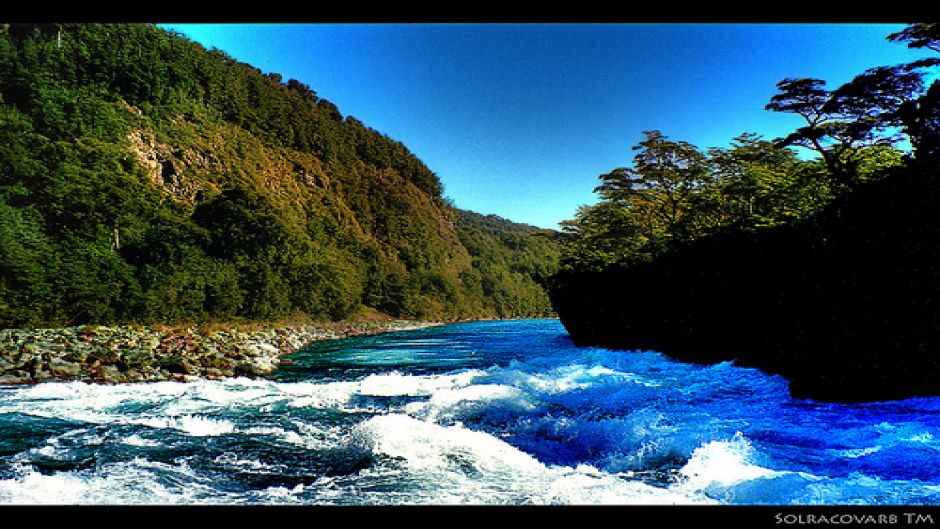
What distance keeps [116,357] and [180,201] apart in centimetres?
3746

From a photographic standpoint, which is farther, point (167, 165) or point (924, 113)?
point (167, 165)

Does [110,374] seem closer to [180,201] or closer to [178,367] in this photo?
[178,367]

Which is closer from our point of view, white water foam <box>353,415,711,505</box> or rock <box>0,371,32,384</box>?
white water foam <box>353,415,711,505</box>

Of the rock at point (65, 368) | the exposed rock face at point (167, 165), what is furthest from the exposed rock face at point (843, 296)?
the exposed rock face at point (167, 165)

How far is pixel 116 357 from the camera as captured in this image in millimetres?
15859

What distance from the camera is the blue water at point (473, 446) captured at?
5066 mm

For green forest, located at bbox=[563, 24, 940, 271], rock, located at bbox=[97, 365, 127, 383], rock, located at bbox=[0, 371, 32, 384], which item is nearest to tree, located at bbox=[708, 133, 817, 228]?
green forest, located at bbox=[563, 24, 940, 271]

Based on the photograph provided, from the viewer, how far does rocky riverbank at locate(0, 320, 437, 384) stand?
45.5 ft

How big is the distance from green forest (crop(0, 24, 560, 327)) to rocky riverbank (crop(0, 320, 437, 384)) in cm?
693

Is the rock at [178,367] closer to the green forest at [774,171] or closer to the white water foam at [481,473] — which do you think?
the white water foam at [481,473]

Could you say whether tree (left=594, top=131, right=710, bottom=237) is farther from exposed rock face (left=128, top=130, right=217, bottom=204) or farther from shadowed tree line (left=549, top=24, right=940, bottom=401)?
exposed rock face (left=128, top=130, right=217, bottom=204)

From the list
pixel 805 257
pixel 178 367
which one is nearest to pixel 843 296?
pixel 805 257
